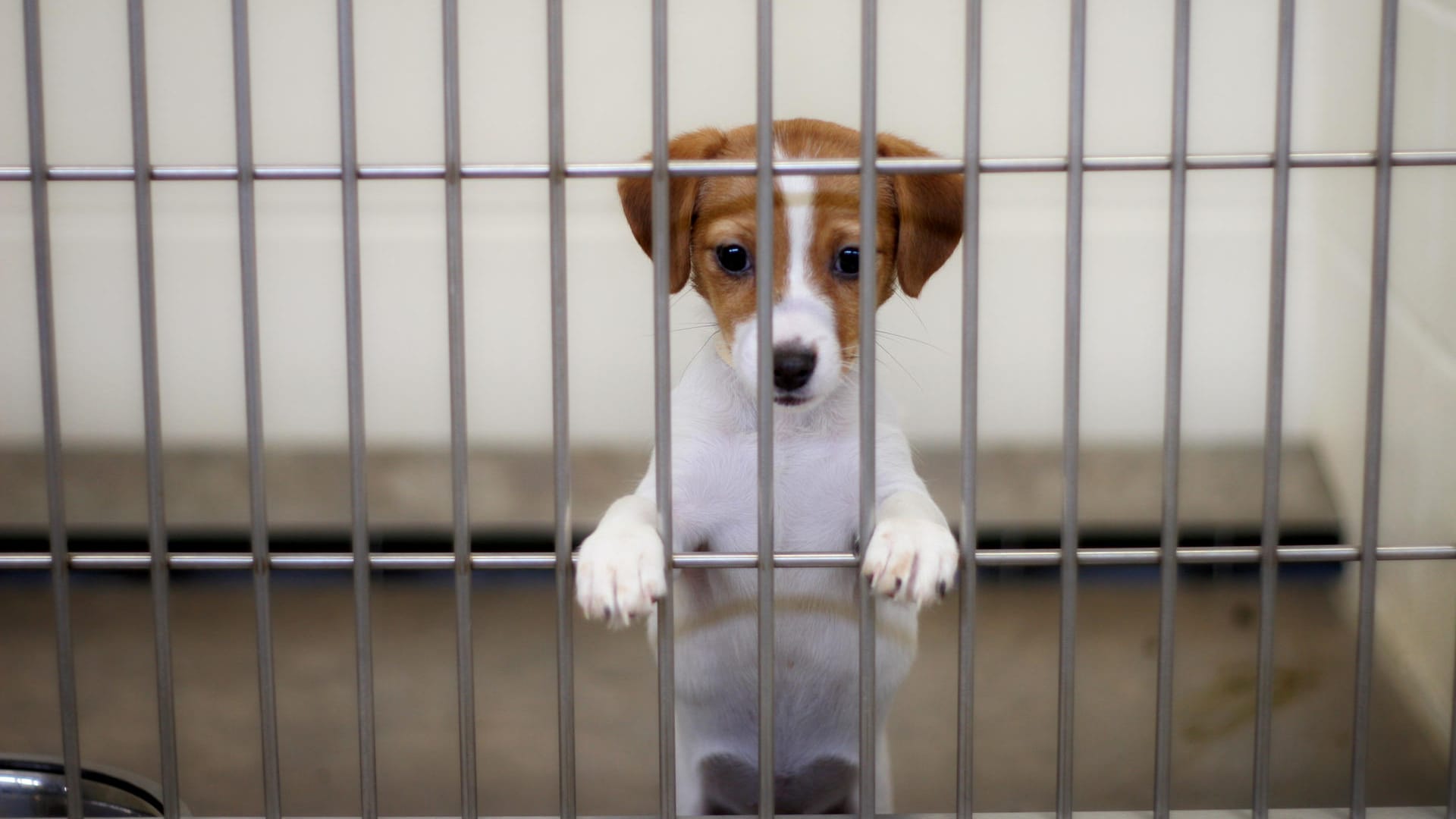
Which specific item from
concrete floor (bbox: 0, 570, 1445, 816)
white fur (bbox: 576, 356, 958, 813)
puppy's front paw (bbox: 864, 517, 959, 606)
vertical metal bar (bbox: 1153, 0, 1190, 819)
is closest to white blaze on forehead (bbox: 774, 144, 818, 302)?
white fur (bbox: 576, 356, 958, 813)

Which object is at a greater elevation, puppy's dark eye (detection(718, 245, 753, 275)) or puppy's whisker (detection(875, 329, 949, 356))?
puppy's dark eye (detection(718, 245, 753, 275))

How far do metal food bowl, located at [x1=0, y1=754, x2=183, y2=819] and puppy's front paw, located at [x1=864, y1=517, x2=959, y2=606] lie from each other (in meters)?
0.78

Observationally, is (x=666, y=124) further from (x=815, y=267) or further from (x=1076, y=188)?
(x=815, y=267)

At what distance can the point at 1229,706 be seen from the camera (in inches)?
82.0

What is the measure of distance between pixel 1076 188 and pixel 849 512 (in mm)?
528

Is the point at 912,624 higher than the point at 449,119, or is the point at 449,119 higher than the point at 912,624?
the point at 449,119

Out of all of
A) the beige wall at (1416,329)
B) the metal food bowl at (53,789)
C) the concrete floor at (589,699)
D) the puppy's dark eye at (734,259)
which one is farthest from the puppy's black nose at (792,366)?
the beige wall at (1416,329)

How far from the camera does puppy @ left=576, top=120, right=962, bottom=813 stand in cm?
120

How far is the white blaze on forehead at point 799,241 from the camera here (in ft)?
3.91

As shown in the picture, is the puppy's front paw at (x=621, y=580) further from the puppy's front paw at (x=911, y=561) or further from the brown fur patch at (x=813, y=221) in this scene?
the brown fur patch at (x=813, y=221)

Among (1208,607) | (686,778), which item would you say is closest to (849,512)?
(686,778)

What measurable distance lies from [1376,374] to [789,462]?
0.58 meters

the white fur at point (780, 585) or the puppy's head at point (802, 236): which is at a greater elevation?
the puppy's head at point (802, 236)

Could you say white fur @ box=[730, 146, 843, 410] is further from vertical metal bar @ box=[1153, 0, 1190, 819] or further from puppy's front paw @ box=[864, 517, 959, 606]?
vertical metal bar @ box=[1153, 0, 1190, 819]
